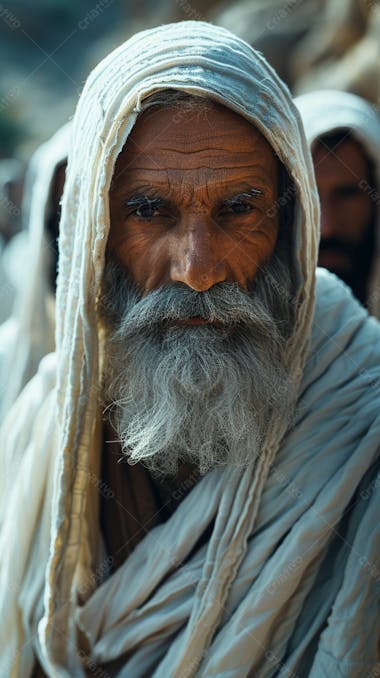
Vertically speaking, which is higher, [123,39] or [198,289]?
[123,39]

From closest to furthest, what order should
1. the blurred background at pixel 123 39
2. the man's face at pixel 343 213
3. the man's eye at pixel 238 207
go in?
the man's eye at pixel 238 207
the man's face at pixel 343 213
the blurred background at pixel 123 39

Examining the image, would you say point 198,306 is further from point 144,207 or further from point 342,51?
point 342,51

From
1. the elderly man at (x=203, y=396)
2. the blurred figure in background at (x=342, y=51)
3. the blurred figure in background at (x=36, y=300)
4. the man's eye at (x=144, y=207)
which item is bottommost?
the elderly man at (x=203, y=396)

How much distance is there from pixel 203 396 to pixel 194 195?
0.49 meters

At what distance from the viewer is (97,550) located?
8.29 ft

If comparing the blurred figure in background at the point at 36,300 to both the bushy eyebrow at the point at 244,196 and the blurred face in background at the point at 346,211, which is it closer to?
the blurred face in background at the point at 346,211

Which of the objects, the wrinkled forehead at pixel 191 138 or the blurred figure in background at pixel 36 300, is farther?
the blurred figure in background at pixel 36 300

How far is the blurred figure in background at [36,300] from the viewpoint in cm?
356

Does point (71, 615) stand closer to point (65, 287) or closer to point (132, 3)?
point (65, 287)

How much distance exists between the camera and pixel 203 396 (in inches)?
90.4

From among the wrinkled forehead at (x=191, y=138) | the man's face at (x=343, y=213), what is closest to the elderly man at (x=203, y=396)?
the wrinkled forehead at (x=191, y=138)

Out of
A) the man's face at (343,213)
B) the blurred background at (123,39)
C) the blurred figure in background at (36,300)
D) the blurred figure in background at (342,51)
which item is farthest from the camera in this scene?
the blurred background at (123,39)

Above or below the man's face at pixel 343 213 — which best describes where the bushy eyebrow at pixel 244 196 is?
below

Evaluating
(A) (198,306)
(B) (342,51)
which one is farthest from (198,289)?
(B) (342,51)
